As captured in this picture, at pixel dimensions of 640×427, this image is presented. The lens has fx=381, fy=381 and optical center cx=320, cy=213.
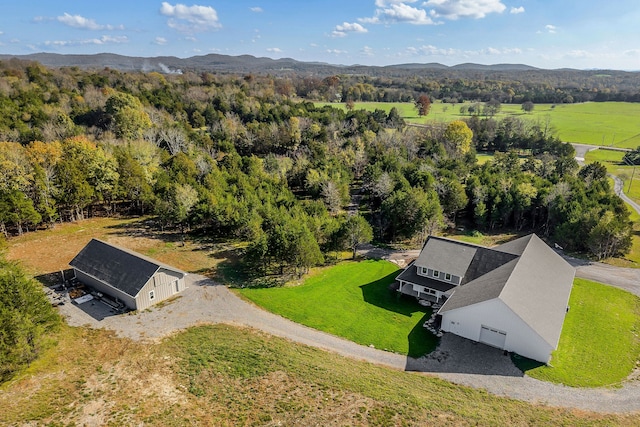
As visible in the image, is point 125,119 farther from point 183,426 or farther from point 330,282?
point 183,426

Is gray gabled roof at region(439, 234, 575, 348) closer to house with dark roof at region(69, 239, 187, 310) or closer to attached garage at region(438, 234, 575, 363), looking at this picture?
attached garage at region(438, 234, 575, 363)

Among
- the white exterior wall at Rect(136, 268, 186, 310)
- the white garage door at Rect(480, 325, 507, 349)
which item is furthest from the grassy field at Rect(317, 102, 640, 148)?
the white exterior wall at Rect(136, 268, 186, 310)

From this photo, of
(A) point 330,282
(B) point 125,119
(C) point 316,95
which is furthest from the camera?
(C) point 316,95

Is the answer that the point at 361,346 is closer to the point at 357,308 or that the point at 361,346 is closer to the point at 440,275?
the point at 357,308

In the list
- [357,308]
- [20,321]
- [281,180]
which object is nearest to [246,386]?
[357,308]

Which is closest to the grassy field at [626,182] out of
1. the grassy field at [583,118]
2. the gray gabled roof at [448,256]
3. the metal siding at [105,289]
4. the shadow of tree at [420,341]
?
the grassy field at [583,118]

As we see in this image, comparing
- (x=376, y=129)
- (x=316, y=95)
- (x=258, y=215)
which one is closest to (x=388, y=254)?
(x=258, y=215)

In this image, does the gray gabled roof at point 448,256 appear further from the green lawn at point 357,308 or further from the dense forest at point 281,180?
the dense forest at point 281,180
